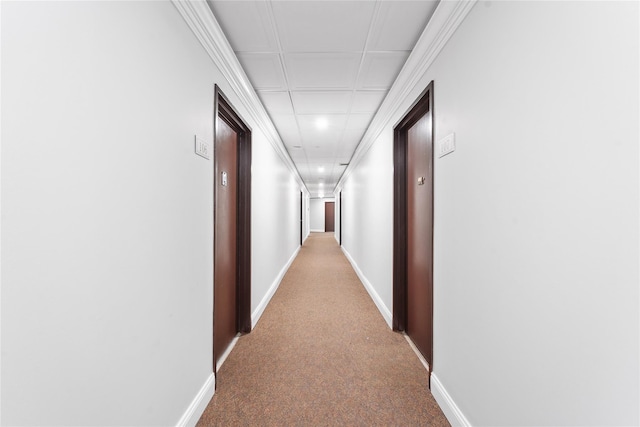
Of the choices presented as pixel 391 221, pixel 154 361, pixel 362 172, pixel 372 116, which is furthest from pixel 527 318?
pixel 362 172

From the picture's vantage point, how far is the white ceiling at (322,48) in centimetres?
154

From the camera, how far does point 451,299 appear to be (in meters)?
1.54

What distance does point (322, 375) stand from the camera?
77.0 inches

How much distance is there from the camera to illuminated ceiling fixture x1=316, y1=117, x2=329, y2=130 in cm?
342

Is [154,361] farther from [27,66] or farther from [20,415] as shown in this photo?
[27,66]

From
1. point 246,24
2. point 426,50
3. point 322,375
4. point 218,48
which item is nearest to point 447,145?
point 426,50

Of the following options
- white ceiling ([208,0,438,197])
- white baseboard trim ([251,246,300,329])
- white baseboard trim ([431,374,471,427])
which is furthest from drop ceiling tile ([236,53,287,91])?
white baseboard trim ([431,374,471,427])

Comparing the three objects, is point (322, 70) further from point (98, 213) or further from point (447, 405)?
point (447, 405)

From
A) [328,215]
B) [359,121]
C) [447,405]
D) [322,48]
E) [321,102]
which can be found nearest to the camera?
[447,405]

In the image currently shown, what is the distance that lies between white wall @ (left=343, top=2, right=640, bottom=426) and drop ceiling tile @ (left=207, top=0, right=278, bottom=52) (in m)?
1.14

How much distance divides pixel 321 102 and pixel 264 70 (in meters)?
0.81

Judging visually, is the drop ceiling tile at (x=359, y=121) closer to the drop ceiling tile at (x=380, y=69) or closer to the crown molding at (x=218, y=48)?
the drop ceiling tile at (x=380, y=69)

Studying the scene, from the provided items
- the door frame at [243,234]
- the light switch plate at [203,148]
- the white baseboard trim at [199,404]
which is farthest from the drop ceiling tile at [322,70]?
the white baseboard trim at [199,404]

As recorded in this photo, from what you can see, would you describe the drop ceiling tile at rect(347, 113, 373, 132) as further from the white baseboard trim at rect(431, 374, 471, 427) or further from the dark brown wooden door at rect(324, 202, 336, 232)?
the dark brown wooden door at rect(324, 202, 336, 232)
